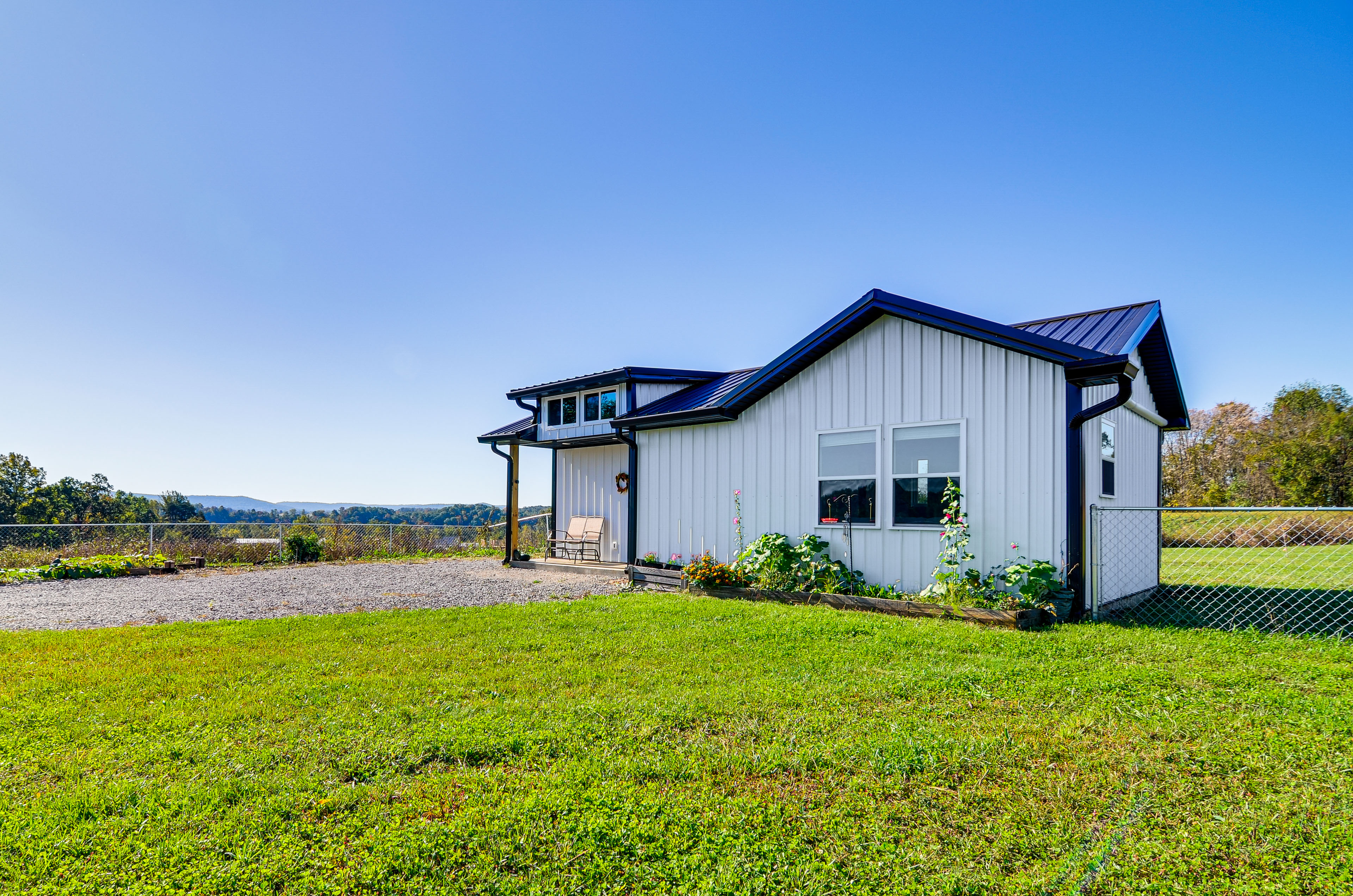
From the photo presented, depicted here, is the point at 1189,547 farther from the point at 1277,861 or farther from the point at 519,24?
the point at 519,24

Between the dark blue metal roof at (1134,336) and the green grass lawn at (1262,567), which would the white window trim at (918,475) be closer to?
the dark blue metal roof at (1134,336)

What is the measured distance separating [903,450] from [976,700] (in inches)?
173

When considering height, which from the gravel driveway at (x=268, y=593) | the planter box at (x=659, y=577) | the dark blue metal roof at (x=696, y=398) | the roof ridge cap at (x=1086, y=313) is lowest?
the gravel driveway at (x=268, y=593)

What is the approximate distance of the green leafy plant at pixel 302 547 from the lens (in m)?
14.4

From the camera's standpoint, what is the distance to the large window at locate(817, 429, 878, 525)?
8164 mm

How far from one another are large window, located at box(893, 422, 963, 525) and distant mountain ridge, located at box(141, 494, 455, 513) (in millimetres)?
20938

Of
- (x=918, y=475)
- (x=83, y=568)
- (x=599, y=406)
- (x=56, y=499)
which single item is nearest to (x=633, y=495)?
(x=599, y=406)

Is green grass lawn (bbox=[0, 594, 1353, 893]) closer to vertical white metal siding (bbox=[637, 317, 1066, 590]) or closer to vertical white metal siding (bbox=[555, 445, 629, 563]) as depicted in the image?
vertical white metal siding (bbox=[637, 317, 1066, 590])

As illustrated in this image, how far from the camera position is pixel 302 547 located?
14.5 m

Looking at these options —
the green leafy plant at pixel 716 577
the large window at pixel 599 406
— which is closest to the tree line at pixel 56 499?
the large window at pixel 599 406

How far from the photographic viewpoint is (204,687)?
4188 millimetres

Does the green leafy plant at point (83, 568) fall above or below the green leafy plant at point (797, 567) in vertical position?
below

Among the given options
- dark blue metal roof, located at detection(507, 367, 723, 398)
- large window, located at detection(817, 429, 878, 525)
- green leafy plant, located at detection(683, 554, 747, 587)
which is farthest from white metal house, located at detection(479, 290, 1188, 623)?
dark blue metal roof, located at detection(507, 367, 723, 398)

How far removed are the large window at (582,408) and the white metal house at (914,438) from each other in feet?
3.49
